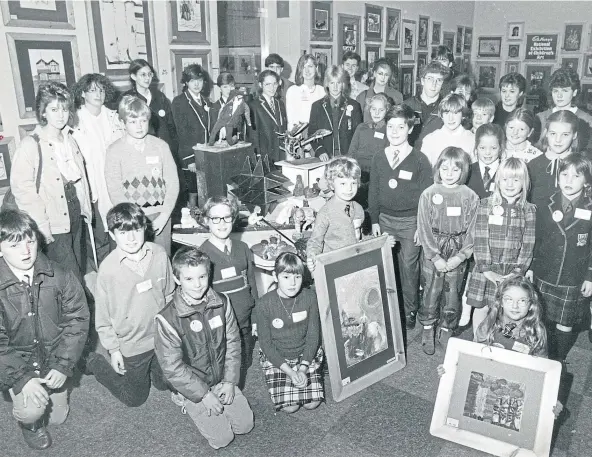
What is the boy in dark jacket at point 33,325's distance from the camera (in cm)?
248

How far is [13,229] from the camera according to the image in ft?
8.11

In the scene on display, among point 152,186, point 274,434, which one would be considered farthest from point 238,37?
point 274,434

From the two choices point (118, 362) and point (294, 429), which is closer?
point (294, 429)

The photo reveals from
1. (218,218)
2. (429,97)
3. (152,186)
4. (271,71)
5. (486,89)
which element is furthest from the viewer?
(486,89)

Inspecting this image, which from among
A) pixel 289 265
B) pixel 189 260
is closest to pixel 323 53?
pixel 289 265

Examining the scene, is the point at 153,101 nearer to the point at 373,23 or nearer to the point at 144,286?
the point at 144,286

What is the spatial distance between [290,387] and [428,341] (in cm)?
115

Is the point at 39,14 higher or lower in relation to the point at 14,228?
higher

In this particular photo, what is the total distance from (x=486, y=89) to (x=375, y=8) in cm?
431

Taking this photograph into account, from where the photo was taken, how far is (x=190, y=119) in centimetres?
489

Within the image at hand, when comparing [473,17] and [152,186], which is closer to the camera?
[152,186]

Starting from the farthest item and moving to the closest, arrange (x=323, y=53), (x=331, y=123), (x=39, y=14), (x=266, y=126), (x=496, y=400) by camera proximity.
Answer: (x=323, y=53) < (x=266, y=126) < (x=331, y=123) < (x=39, y=14) < (x=496, y=400)

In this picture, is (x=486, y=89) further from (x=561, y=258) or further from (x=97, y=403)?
(x=97, y=403)

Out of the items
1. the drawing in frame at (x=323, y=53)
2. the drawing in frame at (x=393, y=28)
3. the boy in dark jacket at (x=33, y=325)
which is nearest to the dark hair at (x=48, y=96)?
the boy in dark jacket at (x=33, y=325)
